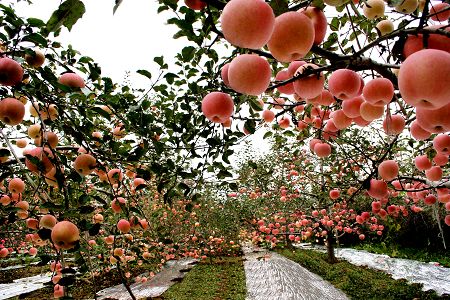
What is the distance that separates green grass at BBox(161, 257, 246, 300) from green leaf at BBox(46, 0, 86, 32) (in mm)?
8237

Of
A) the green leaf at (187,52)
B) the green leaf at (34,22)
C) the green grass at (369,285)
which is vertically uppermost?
the green leaf at (34,22)

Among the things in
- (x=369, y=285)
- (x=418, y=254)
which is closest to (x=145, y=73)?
(x=369, y=285)

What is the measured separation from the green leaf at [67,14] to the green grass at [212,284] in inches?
324

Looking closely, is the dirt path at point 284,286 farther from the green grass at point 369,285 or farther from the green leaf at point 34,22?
the green leaf at point 34,22

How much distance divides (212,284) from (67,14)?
10.2 meters

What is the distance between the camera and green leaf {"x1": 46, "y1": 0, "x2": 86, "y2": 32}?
763mm

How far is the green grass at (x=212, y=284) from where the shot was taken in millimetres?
8414

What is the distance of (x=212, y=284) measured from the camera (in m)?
9.82

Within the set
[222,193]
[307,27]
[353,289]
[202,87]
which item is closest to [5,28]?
[202,87]

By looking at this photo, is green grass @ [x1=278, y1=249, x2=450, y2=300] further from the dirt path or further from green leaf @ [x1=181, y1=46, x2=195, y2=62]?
green leaf @ [x1=181, y1=46, x2=195, y2=62]

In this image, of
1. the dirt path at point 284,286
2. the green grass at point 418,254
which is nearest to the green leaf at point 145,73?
the dirt path at point 284,286

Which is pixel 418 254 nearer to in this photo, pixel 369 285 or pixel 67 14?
pixel 369 285

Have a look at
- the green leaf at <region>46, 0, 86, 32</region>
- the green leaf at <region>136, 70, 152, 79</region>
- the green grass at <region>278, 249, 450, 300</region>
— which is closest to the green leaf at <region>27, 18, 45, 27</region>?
the green leaf at <region>136, 70, 152, 79</region>

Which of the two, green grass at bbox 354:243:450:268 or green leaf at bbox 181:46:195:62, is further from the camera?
green grass at bbox 354:243:450:268
